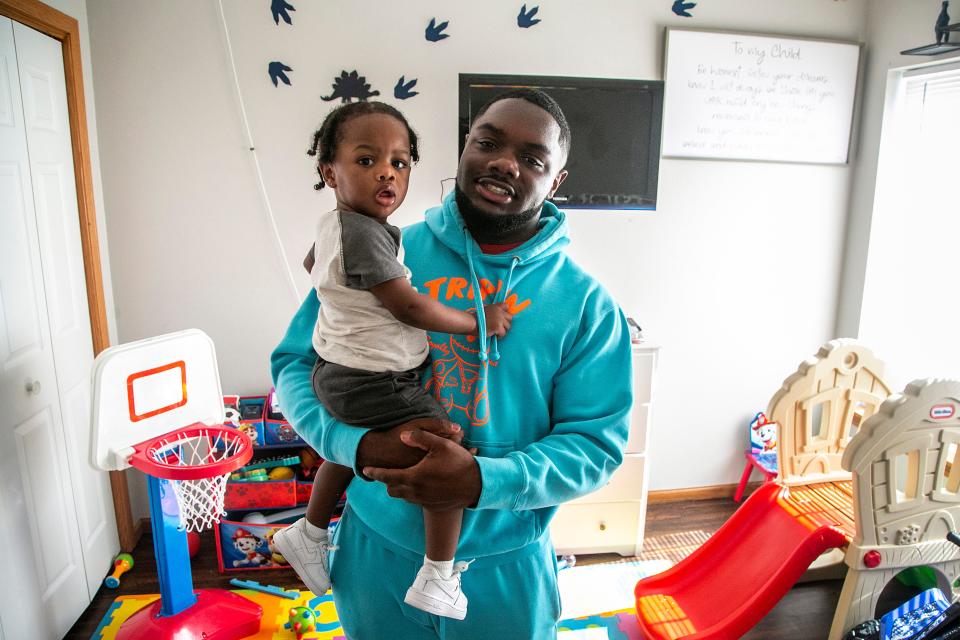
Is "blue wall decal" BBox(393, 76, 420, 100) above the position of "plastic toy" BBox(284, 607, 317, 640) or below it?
above

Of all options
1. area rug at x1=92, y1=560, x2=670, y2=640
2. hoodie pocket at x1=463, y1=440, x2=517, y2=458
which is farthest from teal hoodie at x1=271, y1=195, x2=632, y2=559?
area rug at x1=92, y1=560, x2=670, y2=640

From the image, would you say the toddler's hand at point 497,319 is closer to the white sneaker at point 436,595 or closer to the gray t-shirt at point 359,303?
the gray t-shirt at point 359,303

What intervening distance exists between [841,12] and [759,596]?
8.41 feet

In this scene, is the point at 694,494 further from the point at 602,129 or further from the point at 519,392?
the point at 519,392

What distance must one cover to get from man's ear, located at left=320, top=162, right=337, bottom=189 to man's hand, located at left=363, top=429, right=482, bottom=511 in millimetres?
505

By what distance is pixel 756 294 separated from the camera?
312 centimetres

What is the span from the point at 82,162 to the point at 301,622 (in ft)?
6.08

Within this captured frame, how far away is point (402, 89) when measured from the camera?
260 cm

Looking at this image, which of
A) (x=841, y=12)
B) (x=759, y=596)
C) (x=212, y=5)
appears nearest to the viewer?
(x=759, y=596)

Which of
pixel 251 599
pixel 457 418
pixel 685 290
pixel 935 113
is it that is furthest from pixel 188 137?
pixel 935 113

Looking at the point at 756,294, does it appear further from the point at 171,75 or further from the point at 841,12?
the point at 171,75

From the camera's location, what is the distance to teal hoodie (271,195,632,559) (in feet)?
3.16

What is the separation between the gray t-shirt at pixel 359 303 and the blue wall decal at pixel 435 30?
1.77 meters

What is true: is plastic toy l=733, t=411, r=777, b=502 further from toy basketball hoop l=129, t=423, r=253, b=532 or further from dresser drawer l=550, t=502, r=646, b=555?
toy basketball hoop l=129, t=423, r=253, b=532
